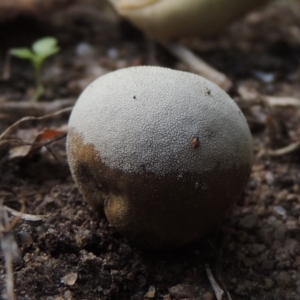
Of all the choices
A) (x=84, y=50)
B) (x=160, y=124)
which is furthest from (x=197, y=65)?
A: (x=160, y=124)

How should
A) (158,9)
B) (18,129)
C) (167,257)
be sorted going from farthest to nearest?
1. (158,9)
2. (18,129)
3. (167,257)

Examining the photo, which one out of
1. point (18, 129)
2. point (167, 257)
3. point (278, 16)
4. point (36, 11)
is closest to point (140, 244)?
point (167, 257)

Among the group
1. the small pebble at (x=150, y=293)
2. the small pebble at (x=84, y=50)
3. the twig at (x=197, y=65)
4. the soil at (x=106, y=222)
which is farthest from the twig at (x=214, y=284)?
the small pebble at (x=84, y=50)

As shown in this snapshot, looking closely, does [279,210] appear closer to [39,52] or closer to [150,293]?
[150,293]

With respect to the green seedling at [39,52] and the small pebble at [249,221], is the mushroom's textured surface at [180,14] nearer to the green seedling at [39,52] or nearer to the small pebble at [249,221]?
the green seedling at [39,52]

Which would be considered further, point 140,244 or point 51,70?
point 51,70

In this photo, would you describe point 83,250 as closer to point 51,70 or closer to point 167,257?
point 167,257

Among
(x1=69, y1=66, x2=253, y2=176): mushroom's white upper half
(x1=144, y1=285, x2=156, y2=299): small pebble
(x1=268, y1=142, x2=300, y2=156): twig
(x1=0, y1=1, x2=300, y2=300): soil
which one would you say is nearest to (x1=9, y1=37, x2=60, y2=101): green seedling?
(x1=0, y1=1, x2=300, y2=300): soil
